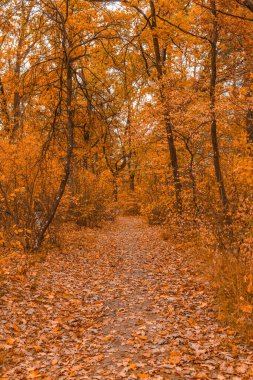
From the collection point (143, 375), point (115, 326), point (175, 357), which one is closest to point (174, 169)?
point (115, 326)

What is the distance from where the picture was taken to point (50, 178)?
10180mm

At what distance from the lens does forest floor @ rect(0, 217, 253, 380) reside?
434 centimetres

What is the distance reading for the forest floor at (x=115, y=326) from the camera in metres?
4.34

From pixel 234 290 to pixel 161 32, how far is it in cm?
807

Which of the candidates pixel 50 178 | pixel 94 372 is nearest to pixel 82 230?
pixel 50 178

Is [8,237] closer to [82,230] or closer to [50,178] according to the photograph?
[50,178]

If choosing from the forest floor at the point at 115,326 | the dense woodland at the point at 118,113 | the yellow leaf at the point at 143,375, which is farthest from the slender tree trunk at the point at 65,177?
the yellow leaf at the point at 143,375

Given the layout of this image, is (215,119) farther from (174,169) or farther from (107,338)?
(107,338)

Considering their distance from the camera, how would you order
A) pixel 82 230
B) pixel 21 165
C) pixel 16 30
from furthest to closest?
1. pixel 82 230
2. pixel 21 165
3. pixel 16 30

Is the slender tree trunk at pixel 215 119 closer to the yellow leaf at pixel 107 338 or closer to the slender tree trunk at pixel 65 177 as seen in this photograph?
the slender tree trunk at pixel 65 177

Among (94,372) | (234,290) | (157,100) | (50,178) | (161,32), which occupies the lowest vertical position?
(94,372)

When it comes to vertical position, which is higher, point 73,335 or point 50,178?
point 50,178

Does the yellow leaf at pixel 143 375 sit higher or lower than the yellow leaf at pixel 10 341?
lower

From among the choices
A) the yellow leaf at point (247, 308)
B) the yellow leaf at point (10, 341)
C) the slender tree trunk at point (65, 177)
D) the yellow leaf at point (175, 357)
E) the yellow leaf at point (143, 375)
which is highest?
the slender tree trunk at point (65, 177)
